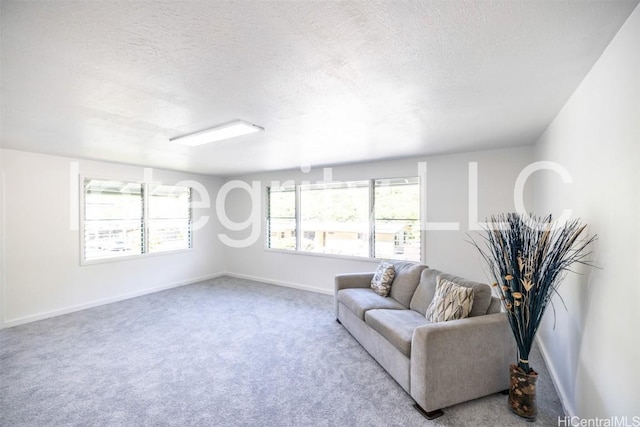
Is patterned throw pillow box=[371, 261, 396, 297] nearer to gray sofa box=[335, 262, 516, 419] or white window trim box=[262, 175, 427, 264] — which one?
gray sofa box=[335, 262, 516, 419]

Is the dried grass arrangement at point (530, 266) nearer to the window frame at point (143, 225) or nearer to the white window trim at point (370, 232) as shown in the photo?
the white window trim at point (370, 232)

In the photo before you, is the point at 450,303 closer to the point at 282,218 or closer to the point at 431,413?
the point at 431,413

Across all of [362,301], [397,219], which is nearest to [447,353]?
[362,301]

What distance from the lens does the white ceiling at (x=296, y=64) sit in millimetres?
1220

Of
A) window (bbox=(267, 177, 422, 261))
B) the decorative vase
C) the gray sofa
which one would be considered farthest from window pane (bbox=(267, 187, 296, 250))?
the decorative vase

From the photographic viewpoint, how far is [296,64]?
163 centimetres

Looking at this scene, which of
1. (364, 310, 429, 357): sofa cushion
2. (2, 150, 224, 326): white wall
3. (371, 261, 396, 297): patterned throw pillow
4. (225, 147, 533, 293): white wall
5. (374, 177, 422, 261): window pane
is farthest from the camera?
(374, 177, 422, 261): window pane

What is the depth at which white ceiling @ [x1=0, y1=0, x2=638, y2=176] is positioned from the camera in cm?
122

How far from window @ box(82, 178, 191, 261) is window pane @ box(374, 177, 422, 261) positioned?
4.13m

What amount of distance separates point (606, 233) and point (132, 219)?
6.30 metres

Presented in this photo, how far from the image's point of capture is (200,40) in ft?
4.57

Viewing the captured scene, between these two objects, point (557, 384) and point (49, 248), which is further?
point (49, 248)

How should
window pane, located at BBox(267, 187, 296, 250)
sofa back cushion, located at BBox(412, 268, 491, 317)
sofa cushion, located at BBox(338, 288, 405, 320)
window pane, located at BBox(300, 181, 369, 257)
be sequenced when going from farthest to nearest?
window pane, located at BBox(267, 187, 296, 250)
window pane, located at BBox(300, 181, 369, 257)
sofa cushion, located at BBox(338, 288, 405, 320)
sofa back cushion, located at BBox(412, 268, 491, 317)

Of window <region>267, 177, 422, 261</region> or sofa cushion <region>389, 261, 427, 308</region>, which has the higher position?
window <region>267, 177, 422, 261</region>
